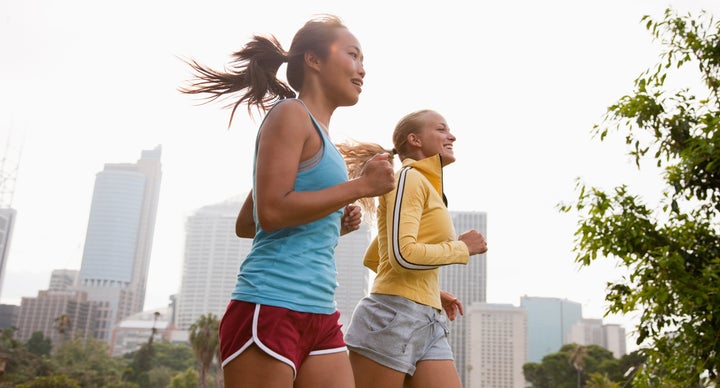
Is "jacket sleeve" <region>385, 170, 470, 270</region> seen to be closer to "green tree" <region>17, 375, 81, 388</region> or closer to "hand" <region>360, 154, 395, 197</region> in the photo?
"hand" <region>360, 154, 395, 197</region>

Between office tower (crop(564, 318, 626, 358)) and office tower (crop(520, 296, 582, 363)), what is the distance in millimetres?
16595

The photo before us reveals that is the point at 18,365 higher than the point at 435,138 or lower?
lower

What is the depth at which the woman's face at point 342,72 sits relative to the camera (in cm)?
204

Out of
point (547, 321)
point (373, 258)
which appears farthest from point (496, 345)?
point (373, 258)

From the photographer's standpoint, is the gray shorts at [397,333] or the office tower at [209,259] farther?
the office tower at [209,259]

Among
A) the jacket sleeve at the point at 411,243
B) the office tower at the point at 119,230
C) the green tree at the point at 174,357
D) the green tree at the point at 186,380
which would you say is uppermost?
the office tower at the point at 119,230

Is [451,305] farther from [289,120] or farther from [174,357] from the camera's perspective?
[174,357]

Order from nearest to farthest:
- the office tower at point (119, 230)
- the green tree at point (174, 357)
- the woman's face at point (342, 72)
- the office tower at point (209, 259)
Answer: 1. the woman's face at point (342, 72)
2. the green tree at point (174, 357)
3. the office tower at point (209, 259)
4. the office tower at point (119, 230)

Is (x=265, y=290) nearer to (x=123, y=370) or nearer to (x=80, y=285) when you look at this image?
(x=123, y=370)

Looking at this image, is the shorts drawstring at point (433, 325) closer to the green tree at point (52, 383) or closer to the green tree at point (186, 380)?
the green tree at point (52, 383)

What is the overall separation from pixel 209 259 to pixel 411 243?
350ft

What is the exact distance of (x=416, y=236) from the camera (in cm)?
239

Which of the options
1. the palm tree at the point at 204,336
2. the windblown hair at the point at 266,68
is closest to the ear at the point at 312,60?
the windblown hair at the point at 266,68

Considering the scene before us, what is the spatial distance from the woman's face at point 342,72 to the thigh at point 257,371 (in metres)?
0.90
